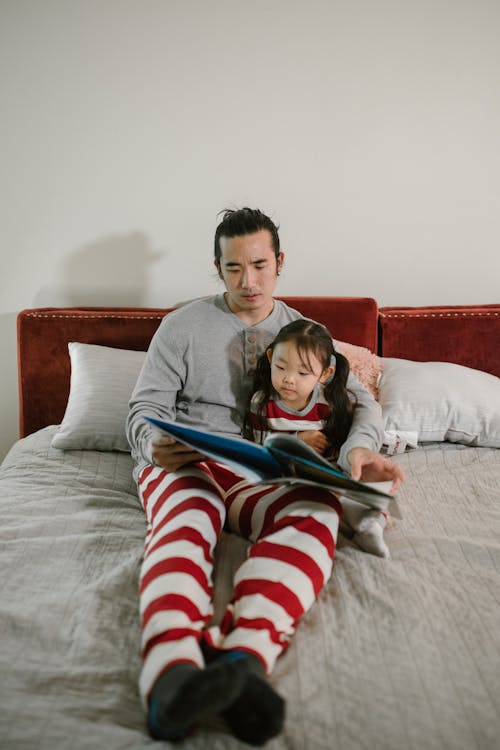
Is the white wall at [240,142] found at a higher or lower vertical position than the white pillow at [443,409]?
higher

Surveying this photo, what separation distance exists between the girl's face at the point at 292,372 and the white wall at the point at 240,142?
33.2 inches

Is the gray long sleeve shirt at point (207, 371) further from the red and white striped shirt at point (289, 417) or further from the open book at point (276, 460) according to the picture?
the open book at point (276, 460)

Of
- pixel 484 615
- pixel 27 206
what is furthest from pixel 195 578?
pixel 27 206

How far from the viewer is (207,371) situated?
156 cm

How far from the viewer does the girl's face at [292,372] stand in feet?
4.70

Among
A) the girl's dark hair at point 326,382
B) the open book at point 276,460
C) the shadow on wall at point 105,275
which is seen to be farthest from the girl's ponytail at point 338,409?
the shadow on wall at point 105,275

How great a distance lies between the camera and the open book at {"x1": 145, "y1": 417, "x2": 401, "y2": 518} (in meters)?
1.02

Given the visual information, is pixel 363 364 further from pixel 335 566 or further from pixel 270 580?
pixel 270 580

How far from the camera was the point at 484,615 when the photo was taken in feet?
3.33

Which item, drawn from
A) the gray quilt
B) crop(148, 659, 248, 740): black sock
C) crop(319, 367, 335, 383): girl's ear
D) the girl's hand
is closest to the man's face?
crop(319, 367, 335, 383): girl's ear

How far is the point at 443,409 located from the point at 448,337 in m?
0.41

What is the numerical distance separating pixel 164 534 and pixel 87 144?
61.9 inches

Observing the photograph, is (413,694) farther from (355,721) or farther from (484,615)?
(484,615)

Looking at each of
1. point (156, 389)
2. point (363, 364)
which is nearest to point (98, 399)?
point (156, 389)
